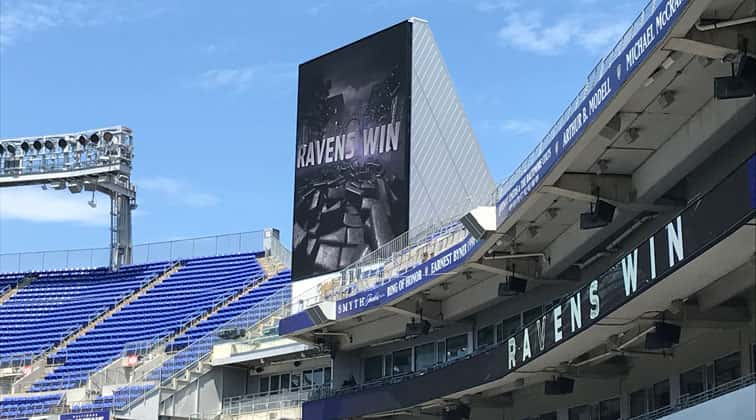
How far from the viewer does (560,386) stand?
2280 centimetres

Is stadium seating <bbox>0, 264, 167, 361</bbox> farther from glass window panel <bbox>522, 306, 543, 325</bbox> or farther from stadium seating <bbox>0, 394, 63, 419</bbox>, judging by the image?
glass window panel <bbox>522, 306, 543, 325</bbox>

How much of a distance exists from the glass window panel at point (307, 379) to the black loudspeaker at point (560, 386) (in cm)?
1065

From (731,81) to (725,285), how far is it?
13.0ft

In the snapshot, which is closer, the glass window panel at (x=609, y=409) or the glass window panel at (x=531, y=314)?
the glass window panel at (x=609, y=409)

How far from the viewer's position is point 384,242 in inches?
1187

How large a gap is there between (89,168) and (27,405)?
14620mm

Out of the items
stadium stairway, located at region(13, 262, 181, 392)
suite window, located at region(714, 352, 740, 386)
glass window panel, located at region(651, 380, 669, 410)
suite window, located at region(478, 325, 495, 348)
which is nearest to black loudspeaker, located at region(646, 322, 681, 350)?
suite window, located at region(714, 352, 740, 386)

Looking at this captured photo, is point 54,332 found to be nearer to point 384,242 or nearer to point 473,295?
point 384,242

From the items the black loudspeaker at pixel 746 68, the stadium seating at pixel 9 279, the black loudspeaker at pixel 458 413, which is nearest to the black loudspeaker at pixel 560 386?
the black loudspeaker at pixel 458 413

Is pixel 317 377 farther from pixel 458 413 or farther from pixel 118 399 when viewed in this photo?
pixel 458 413

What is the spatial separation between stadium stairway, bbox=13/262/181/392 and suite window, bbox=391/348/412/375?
1544 centimetres

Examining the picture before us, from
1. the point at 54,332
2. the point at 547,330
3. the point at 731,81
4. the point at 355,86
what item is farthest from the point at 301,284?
the point at 731,81

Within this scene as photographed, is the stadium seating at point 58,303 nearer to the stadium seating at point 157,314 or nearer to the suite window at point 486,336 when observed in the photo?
the stadium seating at point 157,314

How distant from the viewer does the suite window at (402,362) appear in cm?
2956
